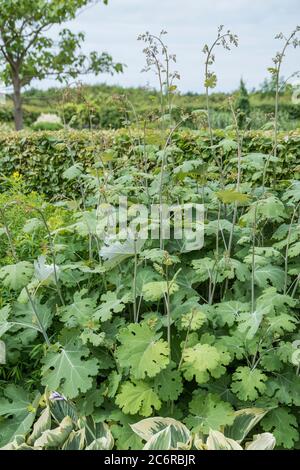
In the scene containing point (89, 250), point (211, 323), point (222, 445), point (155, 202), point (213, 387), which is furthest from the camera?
point (155, 202)

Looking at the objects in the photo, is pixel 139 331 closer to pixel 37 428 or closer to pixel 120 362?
pixel 120 362

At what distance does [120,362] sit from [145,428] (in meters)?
0.29

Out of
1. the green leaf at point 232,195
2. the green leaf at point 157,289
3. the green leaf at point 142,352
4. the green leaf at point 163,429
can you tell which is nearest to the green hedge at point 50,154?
the green leaf at point 232,195

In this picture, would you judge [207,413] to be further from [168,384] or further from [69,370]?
[69,370]

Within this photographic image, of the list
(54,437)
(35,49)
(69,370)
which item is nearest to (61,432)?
(54,437)

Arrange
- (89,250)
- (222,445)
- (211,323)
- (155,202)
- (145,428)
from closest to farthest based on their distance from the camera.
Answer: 1. (222,445)
2. (145,428)
3. (211,323)
4. (89,250)
5. (155,202)

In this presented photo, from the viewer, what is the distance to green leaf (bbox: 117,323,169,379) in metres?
2.26

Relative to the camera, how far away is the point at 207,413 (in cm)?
236

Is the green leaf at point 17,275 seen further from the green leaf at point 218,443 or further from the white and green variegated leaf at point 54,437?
the green leaf at point 218,443

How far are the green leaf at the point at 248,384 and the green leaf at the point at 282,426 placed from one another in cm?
12

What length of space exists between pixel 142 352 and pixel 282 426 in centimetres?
69

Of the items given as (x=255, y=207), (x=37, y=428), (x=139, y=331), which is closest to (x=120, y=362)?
(x=139, y=331)

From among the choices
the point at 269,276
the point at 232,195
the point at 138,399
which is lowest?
the point at 138,399
